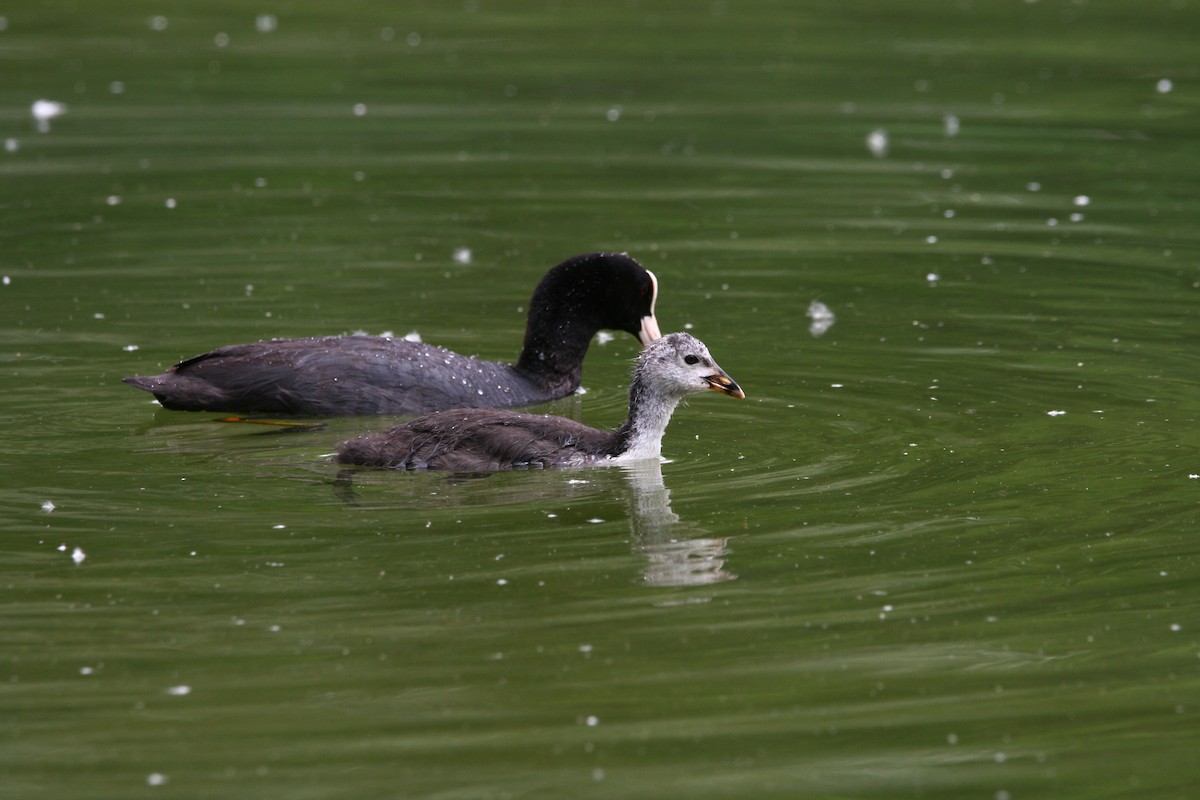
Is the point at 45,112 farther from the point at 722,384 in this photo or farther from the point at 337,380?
the point at 722,384

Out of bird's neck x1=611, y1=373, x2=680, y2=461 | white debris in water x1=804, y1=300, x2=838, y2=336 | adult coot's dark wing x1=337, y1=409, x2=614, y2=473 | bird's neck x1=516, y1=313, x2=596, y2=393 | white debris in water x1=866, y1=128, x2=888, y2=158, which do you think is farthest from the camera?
white debris in water x1=866, y1=128, x2=888, y2=158

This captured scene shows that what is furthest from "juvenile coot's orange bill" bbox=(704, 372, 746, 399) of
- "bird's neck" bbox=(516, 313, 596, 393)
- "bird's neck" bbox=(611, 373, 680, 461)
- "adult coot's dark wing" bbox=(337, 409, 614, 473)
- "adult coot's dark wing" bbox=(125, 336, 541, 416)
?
"bird's neck" bbox=(516, 313, 596, 393)

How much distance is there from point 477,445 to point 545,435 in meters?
0.34

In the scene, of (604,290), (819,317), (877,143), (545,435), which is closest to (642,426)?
(545,435)

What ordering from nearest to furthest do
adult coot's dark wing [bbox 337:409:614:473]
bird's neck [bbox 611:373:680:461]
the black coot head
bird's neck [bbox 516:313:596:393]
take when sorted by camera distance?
1. adult coot's dark wing [bbox 337:409:614:473]
2. bird's neck [bbox 611:373:680:461]
3. bird's neck [bbox 516:313:596:393]
4. the black coot head

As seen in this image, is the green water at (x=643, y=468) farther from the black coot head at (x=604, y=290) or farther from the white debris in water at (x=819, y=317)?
the black coot head at (x=604, y=290)

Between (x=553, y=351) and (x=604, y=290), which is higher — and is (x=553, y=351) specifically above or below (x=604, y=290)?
below

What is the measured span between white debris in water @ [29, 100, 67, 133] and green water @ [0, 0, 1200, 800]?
0.13 m

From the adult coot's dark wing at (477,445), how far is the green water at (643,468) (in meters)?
0.28

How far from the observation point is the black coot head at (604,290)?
38.6ft

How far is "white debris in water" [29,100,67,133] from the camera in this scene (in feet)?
62.4

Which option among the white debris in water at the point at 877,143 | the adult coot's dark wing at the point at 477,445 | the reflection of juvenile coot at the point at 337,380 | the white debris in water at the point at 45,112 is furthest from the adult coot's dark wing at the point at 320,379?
the white debris in water at the point at 45,112

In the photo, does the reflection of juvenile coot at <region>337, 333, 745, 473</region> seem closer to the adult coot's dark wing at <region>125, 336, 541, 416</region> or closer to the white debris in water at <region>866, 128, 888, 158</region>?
the adult coot's dark wing at <region>125, 336, 541, 416</region>

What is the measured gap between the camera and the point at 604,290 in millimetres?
11852
